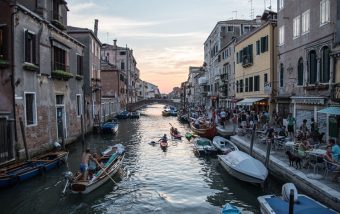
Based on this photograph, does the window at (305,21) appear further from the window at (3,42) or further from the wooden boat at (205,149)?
the window at (3,42)

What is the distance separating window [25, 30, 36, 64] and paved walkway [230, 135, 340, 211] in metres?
11.5

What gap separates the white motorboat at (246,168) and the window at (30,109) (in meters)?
9.31

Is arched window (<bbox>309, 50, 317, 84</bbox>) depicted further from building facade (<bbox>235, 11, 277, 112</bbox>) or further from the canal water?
building facade (<bbox>235, 11, 277, 112</bbox>)

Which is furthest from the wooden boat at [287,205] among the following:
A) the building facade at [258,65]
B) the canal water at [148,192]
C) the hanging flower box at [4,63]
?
the building facade at [258,65]

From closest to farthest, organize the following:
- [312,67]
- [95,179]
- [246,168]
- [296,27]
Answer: [95,179], [246,168], [312,67], [296,27]

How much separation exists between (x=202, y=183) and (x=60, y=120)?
37.5 ft

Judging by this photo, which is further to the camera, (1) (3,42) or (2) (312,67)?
(2) (312,67)

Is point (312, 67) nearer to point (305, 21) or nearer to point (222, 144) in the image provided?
point (305, 21)

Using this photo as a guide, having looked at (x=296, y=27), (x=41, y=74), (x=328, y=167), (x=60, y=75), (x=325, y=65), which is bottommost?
(x=328, y=167)

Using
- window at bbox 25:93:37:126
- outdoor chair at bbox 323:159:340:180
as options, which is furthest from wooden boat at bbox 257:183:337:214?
window at bbox 25:93:37:126

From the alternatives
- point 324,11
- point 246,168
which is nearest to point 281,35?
point 324,11

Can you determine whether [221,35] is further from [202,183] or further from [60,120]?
[202,183]

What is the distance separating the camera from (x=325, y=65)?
16750 mm

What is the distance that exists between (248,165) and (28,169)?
8248mm
